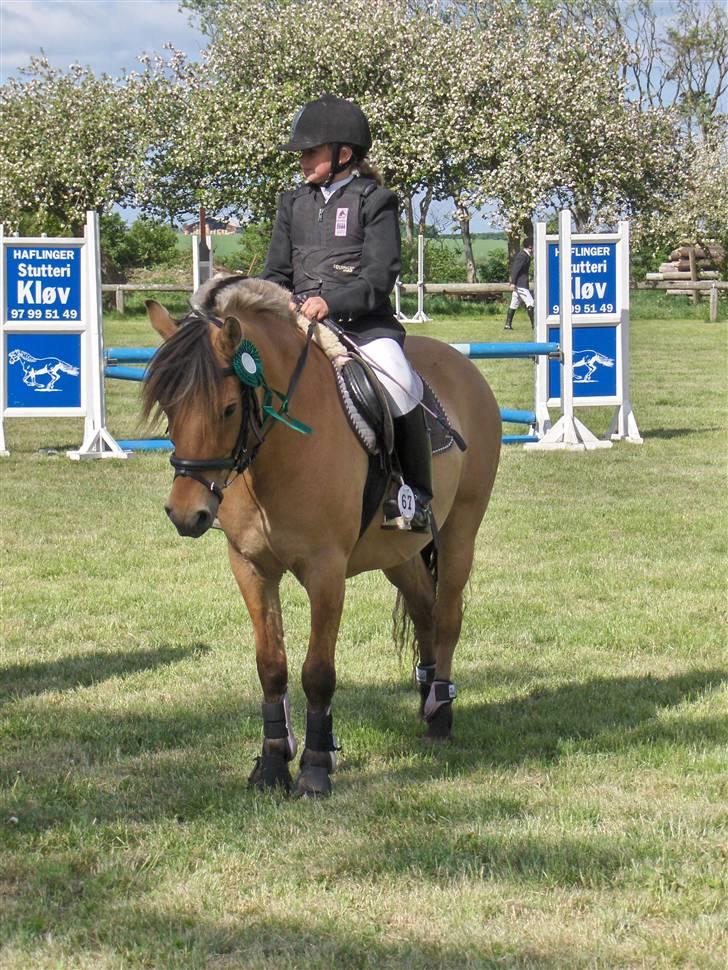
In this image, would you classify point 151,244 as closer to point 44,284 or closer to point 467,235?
point 467,235

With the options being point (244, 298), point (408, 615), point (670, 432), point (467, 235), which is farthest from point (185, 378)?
point (467, 235)

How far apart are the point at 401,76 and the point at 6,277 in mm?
33282

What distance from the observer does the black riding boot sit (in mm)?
5434

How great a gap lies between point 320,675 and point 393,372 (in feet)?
4.12

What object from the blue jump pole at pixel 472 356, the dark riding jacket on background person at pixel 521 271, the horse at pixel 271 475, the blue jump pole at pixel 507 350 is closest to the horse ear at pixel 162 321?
the horse at pixel 271 475

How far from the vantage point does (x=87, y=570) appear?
31.1 ft

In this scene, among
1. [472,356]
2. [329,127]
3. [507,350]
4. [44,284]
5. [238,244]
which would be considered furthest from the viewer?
[238,244]

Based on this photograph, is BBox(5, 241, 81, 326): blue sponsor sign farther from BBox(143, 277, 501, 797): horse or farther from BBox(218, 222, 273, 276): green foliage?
BBox(218, 222, 273, 276): green foliage

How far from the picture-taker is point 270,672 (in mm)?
5223

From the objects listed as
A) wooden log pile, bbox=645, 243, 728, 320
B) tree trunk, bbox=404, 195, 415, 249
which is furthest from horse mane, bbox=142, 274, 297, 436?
tree trunk, bbox=404, 195, 415, 249

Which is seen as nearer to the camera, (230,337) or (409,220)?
(230,337)

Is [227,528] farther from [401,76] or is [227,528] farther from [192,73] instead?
[192,73]

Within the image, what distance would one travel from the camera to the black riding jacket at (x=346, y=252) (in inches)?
207

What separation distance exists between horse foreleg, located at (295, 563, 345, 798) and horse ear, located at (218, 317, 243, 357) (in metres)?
0.96
